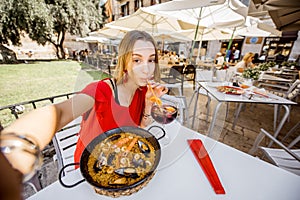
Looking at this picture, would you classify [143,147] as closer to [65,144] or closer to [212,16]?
[65,144]

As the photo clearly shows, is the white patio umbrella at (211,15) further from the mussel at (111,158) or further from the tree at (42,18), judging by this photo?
the tree at (42,18)

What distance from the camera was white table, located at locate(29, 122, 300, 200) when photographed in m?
0.46

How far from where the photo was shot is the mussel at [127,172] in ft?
1.37

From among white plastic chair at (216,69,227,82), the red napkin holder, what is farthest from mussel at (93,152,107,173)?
white plastic chair at (216,69,227,82)

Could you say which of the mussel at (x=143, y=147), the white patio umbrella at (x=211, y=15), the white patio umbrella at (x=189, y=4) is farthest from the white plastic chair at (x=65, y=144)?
the white patio umbrella at (x=211, y=15)

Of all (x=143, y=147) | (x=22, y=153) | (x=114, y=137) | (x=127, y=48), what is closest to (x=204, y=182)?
(x=143, y=147)

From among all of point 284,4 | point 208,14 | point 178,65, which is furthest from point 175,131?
point 208,14

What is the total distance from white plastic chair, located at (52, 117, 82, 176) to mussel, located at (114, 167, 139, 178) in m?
0.57

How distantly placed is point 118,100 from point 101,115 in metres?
0.13

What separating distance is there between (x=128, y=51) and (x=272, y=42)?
10.9 meters

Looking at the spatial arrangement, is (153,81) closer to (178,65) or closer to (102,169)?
(178,65)

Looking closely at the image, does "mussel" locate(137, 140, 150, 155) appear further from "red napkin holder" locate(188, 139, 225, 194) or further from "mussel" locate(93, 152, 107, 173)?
"red napkin holder" locate(188, 139, 225, 194)

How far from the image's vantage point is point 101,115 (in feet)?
2.41

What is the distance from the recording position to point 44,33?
7.30 m
